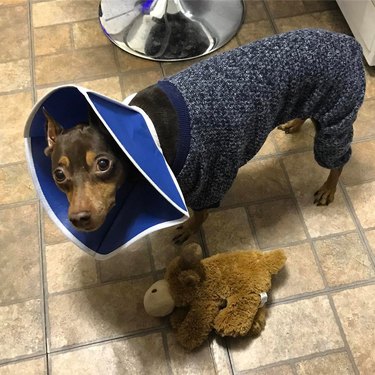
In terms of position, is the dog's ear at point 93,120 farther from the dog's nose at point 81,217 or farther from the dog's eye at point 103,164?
the dog's nose at point 81,217

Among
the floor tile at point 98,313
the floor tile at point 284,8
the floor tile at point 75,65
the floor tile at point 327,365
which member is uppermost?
the floor tile at point 284,8

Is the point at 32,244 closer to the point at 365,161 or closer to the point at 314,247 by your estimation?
the point at 314,247

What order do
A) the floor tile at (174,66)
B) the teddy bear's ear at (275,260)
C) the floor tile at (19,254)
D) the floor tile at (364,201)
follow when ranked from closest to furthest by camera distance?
the teddy bear's ear at (275,260) < the floor tile at (19,254) < the floor tile at (364,201) < the floor tile at (174,66)

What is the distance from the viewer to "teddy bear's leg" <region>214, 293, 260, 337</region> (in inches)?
57.9

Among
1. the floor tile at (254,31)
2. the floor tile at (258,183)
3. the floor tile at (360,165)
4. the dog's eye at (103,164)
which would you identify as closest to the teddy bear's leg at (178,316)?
the floor tile at (258,183)

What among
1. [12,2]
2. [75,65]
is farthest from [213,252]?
[12,2]

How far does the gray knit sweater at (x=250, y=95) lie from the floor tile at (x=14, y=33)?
1.13m

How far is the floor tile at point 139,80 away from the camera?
2111mm

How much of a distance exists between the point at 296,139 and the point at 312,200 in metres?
0.27

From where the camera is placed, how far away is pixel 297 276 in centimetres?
166

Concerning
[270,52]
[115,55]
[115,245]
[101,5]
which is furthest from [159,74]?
[115,245]

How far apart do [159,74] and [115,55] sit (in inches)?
8.8

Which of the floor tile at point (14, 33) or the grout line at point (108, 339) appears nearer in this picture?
the grout line at point (108, 339)

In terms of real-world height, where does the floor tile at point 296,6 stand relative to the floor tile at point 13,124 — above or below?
above
